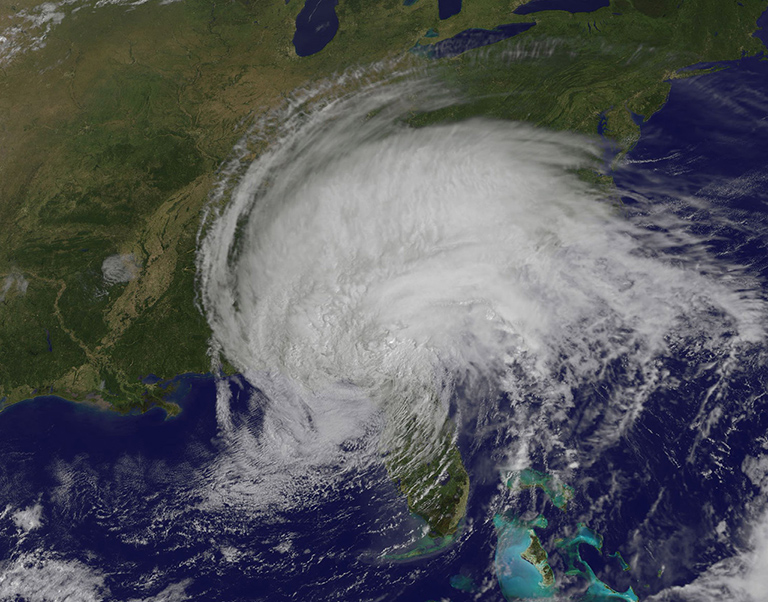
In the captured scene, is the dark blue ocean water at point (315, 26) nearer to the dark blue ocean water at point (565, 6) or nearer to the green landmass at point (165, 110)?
the green landmass at point (165, 110)

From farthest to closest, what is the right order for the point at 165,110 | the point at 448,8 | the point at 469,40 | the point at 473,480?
the point at 448,8, the point at 469,40, the point at 165,110, the point at 473,480

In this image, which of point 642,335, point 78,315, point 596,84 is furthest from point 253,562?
point 596,84

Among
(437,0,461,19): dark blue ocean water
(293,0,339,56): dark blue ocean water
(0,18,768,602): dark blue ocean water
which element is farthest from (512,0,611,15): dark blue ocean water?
(293,0,339,56): dark blue ocean water

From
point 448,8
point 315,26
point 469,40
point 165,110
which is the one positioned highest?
point 315,26

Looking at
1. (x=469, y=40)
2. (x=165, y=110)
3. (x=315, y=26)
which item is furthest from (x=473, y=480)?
(x=315, y=26)

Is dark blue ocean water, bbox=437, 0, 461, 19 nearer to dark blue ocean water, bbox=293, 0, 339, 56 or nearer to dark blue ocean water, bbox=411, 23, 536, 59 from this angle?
dark blue ocean water, bbox=411, 23, 536, 59

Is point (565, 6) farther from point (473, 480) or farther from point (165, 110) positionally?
point (473, 480)
